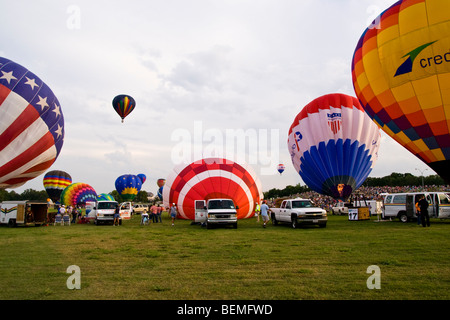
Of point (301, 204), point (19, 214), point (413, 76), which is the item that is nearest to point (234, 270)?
point (301, 204)

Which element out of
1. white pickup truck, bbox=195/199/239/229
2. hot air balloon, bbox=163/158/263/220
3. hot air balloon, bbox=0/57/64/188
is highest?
hot air balloon, bbox=0/57/64/188

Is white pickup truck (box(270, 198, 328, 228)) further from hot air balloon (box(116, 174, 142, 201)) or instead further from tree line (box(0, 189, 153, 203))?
tree line (box(0, 189, 153, 203))

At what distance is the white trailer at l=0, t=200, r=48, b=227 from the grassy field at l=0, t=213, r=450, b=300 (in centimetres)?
1130

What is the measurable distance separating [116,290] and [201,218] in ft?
42.5

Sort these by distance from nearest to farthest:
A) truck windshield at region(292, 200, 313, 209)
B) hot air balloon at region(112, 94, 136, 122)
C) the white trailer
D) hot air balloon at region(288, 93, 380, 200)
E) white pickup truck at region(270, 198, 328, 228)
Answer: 1. white pickup truck at region(270, 198, 328, 228)
2. truck windshield at region(292, 200, 313, 209)
3. the white trailer
4. hot air balloon at region(288, 93, 380, 200)
5. hot air balloon at region(112, 94, 136, 122)

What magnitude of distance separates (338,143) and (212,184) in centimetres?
1027

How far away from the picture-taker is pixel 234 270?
7102 mm

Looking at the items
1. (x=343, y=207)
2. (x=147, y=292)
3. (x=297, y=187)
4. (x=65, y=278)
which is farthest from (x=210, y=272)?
(x=297, y=187)

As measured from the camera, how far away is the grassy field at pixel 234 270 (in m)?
5.43

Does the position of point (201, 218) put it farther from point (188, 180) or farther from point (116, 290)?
point (116, 290)

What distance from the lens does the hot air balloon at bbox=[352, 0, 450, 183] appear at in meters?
15.5

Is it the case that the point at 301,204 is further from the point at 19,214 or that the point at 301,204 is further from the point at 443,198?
the point at 19,214

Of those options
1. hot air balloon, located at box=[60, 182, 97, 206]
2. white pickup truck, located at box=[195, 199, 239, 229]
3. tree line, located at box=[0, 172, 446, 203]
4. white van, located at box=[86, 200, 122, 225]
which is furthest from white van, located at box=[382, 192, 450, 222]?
tree line, located at box=[0, 172, 446, 203]
